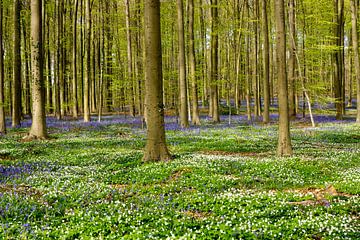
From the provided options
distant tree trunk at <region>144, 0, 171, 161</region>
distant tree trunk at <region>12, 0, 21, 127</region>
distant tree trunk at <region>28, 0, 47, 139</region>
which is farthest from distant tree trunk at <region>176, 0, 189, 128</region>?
distant tree trunk at <region>144, 0, 171, 161</region>

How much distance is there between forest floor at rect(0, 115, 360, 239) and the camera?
6.97 metres

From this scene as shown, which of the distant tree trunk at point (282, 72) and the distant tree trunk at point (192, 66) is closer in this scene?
the distant tree trunk at point (282, 72)

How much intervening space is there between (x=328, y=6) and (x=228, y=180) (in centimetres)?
3628

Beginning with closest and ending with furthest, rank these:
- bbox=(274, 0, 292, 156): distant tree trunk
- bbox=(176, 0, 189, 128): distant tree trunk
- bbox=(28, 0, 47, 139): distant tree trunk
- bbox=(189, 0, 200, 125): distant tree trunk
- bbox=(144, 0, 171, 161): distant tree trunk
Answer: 1. bbox=(144, 0, 171, 161): distant tree trunk
2. bbox=(274, 0, 292, 156): distant tree trunk
3. bbox=(28, 0, 47, 139): distant tree trunk
4. bbox=(176, 0, 189, 128): distant tree trunk
5. bbox=(189, 0, 200, 125): distant tree trunk

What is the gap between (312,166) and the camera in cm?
1264

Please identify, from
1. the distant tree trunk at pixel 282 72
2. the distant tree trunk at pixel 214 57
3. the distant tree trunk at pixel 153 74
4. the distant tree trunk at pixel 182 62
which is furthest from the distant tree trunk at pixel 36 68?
the distant tree trunk at pixel 214 57

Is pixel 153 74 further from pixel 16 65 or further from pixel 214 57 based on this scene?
pixel 214 57

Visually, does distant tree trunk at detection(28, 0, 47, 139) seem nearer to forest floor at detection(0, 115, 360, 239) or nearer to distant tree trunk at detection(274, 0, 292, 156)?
forest floor at detection(0, 115, 360, 239)

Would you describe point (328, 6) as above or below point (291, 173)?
above

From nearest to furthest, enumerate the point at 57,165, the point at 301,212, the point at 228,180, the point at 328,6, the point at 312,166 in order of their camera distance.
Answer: the point at 301,212, the point at 228,180, the point at 312,166, the point at 57,165, the point at 328,6

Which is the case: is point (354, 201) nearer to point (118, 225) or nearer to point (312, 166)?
Answer: point (312, 166)

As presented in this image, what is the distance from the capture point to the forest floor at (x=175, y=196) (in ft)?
22.9

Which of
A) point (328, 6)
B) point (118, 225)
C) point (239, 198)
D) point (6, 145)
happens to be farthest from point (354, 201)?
point (328, 6)

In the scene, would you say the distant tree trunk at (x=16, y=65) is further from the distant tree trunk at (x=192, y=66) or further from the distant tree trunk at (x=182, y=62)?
the distant tree trunk at (x=192, y=66)
